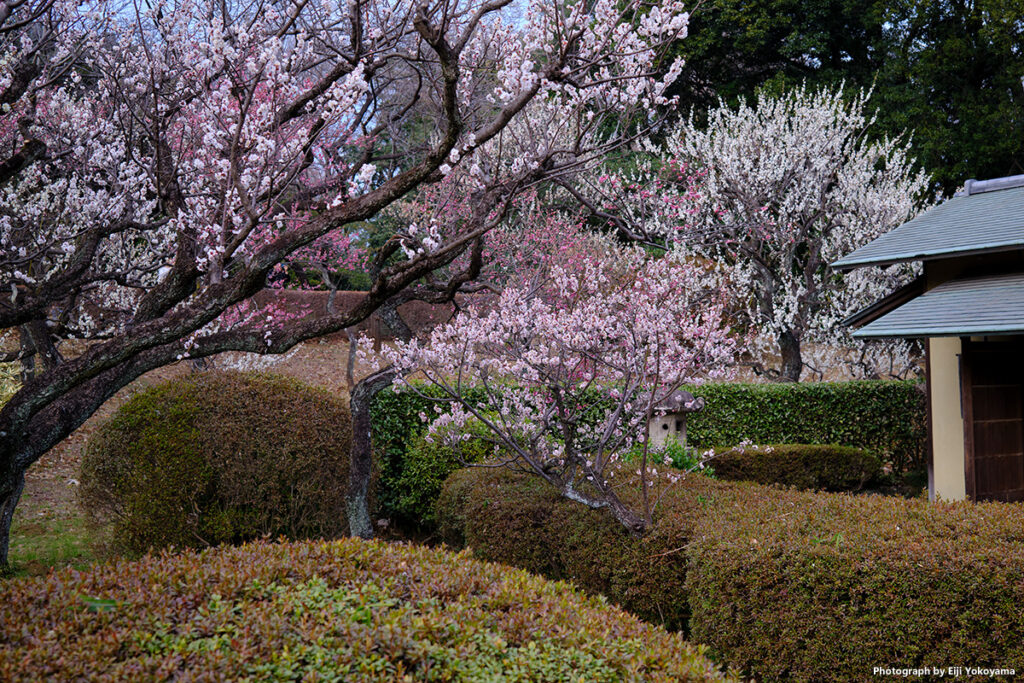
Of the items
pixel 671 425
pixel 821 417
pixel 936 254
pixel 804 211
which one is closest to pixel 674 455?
pixel 671 425

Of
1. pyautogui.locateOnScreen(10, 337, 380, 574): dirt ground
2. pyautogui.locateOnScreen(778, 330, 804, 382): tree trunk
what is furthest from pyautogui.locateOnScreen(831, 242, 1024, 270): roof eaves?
pyautogui.locateOnScreen(10, 337, 380, 574): dirt ground

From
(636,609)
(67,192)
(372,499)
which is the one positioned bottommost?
(636,609)

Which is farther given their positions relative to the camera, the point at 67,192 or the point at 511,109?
the point at 67,192

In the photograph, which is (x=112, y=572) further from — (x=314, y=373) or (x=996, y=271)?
(x=314, y=373)

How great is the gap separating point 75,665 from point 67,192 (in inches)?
281

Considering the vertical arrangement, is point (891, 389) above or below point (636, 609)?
above

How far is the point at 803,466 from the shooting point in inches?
426

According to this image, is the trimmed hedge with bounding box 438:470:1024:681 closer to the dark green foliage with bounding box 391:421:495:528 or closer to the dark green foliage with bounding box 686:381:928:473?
the dark green foliage with bounding box 391:421:495:528

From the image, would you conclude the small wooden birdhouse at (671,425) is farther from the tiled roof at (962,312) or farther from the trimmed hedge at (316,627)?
the trimmed hedge at (316,627)

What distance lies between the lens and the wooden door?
7.68 meters

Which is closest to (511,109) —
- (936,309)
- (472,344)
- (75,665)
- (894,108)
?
(472,344)

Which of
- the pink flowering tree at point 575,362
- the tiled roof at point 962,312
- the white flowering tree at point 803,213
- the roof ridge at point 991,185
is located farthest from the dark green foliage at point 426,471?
the roof ridge at point 991,185

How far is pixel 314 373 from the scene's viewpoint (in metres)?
16.9

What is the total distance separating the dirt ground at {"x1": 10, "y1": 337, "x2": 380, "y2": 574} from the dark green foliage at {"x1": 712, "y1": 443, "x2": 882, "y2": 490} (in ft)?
Answer: 25.5
